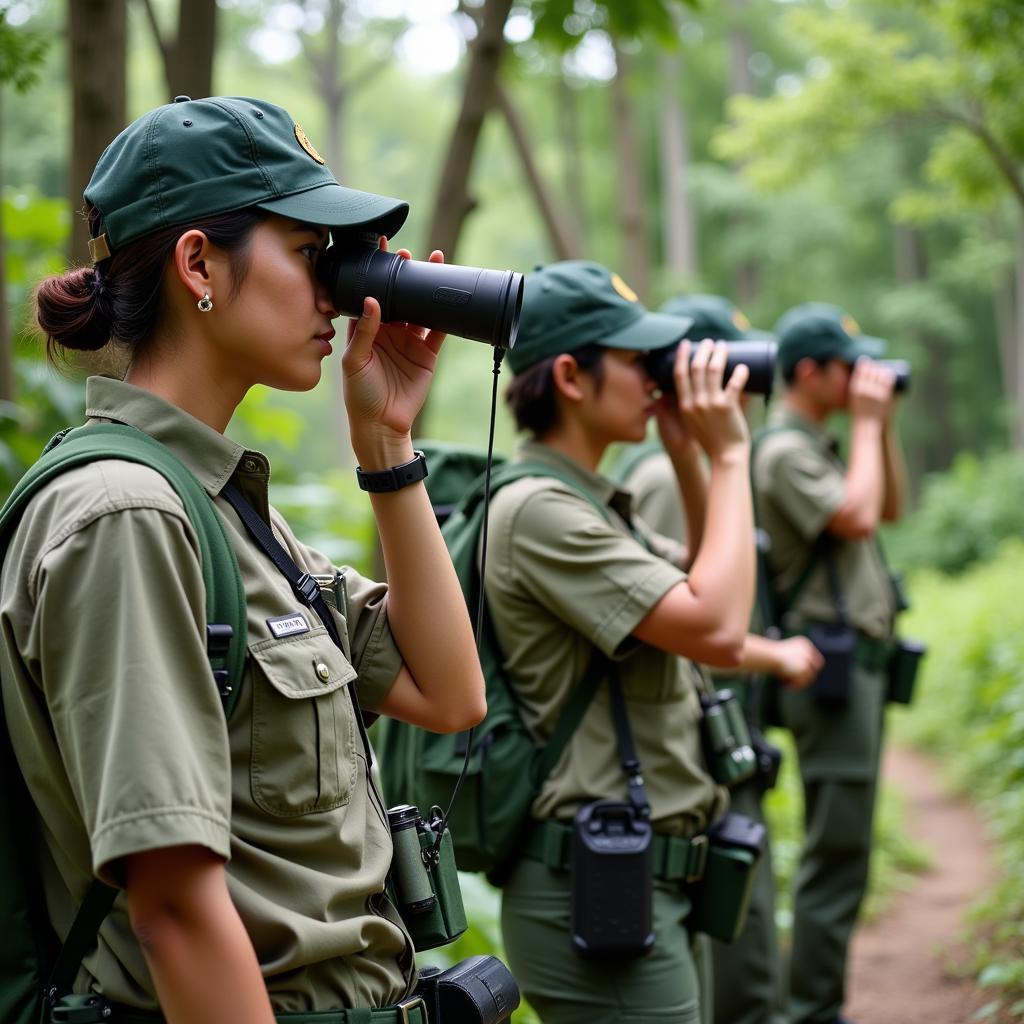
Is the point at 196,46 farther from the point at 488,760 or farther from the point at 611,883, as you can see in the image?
the point at 611,883

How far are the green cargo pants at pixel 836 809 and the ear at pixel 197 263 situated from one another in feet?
12.6

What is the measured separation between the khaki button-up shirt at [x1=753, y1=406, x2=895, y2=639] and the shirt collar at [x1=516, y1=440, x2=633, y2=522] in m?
1.94

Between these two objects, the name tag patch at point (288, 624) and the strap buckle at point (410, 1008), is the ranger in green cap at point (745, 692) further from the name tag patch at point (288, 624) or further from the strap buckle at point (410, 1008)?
the name tag patch at point (288, 624)

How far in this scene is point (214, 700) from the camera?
4.81 feet

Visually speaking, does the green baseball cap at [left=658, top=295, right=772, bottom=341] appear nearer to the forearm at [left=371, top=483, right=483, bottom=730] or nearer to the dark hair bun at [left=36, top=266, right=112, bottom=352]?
the forearm at [left=371, top=483, right=483, bottom=730]

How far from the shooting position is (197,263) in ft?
5.45

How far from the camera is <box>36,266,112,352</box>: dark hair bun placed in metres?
1.74

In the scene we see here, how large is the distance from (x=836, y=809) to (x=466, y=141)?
114 inches

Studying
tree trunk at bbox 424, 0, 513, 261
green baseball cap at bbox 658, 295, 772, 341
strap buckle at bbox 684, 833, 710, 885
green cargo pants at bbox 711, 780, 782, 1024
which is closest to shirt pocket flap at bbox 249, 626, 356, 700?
strap buckle at bbox 684, 833, 710, 885

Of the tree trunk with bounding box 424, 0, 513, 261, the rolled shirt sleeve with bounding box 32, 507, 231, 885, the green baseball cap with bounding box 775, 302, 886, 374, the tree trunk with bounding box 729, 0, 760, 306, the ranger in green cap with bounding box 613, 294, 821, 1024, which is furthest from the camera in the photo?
the tree trunk with bounding box 729, 0, 760, 306

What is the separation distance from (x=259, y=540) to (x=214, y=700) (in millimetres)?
319

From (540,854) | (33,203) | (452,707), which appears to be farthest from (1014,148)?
(452,707)

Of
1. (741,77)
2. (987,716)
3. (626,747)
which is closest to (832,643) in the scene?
(626,747)

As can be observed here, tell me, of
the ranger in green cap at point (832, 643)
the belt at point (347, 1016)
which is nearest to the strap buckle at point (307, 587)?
the belt at point (347, 1016)
